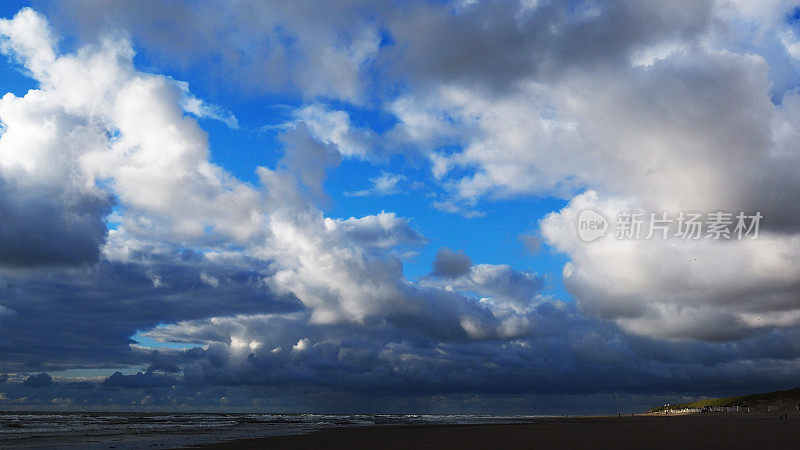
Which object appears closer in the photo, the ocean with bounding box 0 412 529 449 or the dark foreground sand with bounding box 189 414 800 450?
the dark foreground sand with bounding box 189 414 800 450

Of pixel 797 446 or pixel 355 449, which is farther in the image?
pixel 355 449

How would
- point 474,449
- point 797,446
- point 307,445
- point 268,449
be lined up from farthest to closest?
point 307,445 < point 268,449 < point 474,449 < point 797,446

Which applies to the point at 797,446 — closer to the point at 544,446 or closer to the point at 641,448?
the point at 641,448

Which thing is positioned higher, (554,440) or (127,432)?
(554,440)

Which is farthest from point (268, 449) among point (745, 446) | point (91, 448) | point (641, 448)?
point (745, 446)

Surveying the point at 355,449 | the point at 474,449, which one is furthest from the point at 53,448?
the point at 474,449

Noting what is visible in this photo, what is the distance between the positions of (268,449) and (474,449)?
58.3 feet

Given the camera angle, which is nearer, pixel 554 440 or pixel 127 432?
pixel 554 440

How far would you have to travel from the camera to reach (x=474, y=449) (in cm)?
4369

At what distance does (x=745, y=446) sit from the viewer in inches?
1613

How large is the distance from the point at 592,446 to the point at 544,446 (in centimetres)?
377

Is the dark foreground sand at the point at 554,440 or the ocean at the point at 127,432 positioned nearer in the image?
the dark foreground sand at the point at 554,440

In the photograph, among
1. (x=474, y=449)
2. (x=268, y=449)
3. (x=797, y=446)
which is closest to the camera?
(x=797, y=446)

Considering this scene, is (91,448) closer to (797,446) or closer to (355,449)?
(355,449)
